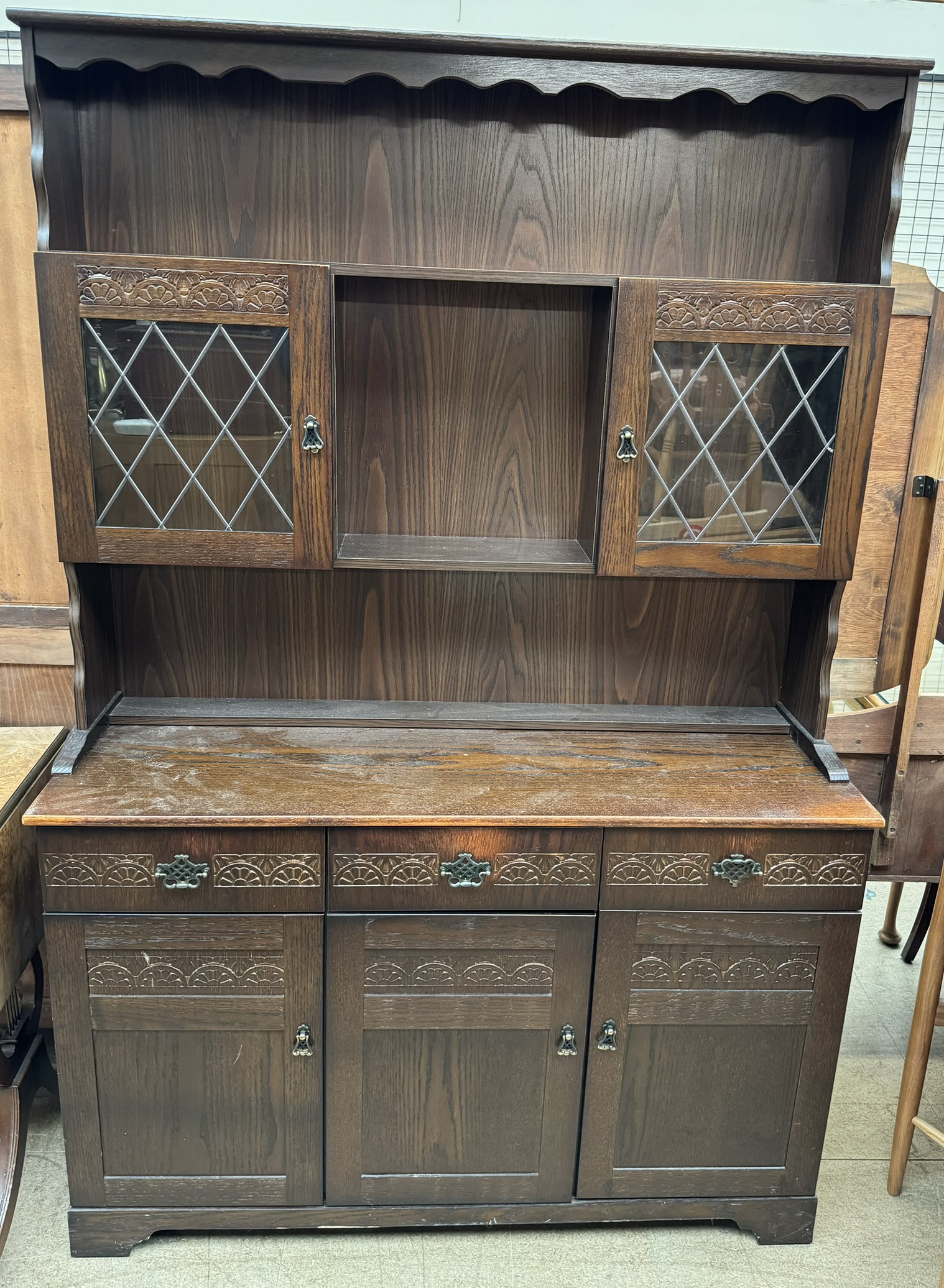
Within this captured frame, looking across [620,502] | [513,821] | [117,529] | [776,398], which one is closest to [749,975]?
[513,821]

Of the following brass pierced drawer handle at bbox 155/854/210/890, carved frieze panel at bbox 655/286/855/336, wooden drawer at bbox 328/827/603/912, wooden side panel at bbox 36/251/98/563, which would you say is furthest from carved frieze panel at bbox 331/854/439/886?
carved frieze panel at bbox 655/286/855/336

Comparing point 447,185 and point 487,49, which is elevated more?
point 487,49

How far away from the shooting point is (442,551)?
1.97 meters

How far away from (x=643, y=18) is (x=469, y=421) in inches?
41.2

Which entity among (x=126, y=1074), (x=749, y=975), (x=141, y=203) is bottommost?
(x=126, y=1074)

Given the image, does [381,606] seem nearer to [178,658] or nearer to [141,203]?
[178,658]

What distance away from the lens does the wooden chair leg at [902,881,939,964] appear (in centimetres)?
270

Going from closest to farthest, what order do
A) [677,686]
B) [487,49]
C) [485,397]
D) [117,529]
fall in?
[487,49]
[117,529]
[485,397]
[677,686]

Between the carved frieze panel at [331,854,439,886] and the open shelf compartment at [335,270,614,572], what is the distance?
55 centimetres

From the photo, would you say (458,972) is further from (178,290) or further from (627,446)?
(178,290)

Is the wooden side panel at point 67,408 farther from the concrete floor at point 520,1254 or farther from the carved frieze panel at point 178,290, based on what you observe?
the concrete floor at point 520,1254

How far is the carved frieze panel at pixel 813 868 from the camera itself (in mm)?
1818

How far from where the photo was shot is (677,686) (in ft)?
7.27

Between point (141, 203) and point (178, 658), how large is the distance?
90 cm
